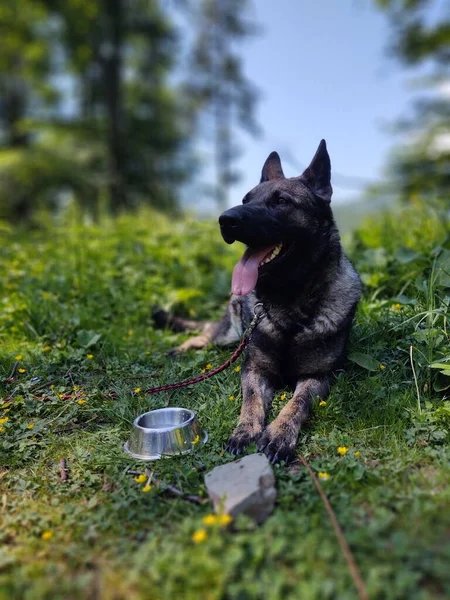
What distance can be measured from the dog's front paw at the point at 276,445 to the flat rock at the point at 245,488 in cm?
25

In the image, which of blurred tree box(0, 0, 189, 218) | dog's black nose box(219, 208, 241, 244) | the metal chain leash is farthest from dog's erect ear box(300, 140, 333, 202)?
blurred tree box(0, 0, 189, 218)

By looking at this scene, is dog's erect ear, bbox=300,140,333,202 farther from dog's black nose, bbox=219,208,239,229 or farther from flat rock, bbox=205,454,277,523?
flat rock, bbox=205,454,277,523

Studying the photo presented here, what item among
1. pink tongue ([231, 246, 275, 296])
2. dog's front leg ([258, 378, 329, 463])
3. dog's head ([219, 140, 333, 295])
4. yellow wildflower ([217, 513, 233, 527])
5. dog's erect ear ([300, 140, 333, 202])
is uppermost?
dog's erect ear ([300, 140, 333, 202])

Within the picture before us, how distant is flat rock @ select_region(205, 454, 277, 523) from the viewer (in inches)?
74.9

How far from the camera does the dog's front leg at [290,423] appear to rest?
2.48 meters

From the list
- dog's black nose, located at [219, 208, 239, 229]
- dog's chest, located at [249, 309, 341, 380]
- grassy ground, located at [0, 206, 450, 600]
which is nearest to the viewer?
grassy ground, located at [0, 206, 450, 600]

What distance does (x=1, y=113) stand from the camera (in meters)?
18.7

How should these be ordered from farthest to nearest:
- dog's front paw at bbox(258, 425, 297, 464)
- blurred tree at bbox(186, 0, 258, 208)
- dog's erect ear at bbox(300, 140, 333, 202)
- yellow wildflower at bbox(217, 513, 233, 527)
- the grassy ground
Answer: blurred tree at bbox(186, 0, 258, 208) → dog's erect ear at bbox(300, 140, 333, 202) → dog's front paw at bbox(258, 425, 297, 464) → yellow wildflower at bbox(217, 513, 233, 527) → the grassy ground

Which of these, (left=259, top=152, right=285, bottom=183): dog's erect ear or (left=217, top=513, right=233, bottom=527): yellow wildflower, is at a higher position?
(left=259, top=152, right=285, bottom=183): dog's erect ear

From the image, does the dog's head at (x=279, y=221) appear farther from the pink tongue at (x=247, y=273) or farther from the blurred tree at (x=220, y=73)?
the blurred tree at (x=220, y=73)

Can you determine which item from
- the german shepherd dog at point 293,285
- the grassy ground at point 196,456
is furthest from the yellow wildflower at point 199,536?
the german shepherd dog at point 293,285

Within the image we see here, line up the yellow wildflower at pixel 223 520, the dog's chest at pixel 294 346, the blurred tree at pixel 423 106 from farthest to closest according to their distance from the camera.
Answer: the blurred tree at pixel 423 106 < the dog's chest at pixel 294 346 < the yellow wildflower at pixel 223 520

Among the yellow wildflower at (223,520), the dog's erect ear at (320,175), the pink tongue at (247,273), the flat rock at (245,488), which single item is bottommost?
the flat rock at (245,488)

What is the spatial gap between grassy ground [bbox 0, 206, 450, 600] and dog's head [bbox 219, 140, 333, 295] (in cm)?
84
